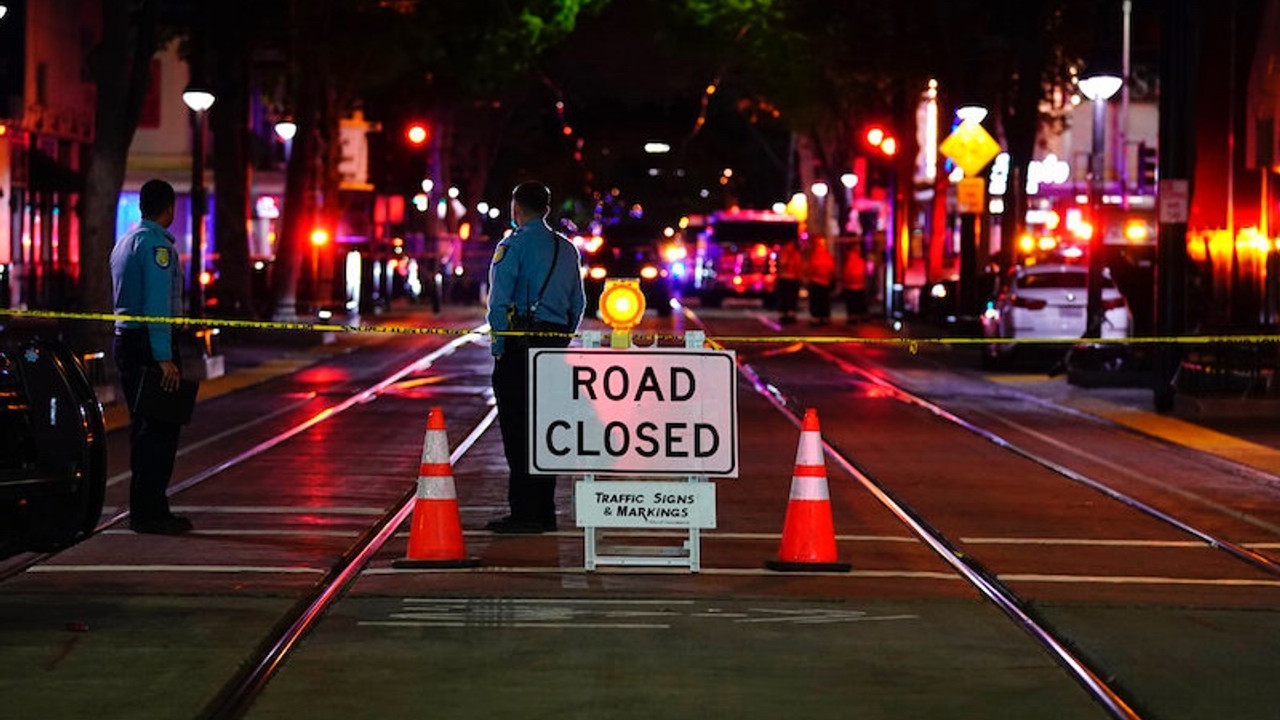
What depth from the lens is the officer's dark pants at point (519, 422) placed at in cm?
1435

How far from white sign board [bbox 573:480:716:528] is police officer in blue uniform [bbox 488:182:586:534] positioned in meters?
1.54

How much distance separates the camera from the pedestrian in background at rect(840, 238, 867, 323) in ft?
172

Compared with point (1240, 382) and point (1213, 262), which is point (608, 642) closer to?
point (1240, 382)

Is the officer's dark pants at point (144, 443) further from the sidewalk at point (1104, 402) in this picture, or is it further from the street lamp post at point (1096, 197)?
the street lamp post at point (1096, 197)

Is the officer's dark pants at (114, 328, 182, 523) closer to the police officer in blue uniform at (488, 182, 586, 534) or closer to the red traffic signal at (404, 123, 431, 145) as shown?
the police officer in blue uniform at (488, 182, 586, 534)

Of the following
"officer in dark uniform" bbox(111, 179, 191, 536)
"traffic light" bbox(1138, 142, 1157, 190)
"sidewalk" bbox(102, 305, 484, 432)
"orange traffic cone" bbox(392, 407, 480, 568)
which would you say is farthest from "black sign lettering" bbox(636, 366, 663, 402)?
"traffic light" bbox(1138, 142, 1157, 190)

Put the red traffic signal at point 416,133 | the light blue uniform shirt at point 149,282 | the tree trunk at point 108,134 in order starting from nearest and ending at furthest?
the light blue uniform shirt at point 149,282 → the tree trunk at point 108,134 → the red traffic signal at point 416,133

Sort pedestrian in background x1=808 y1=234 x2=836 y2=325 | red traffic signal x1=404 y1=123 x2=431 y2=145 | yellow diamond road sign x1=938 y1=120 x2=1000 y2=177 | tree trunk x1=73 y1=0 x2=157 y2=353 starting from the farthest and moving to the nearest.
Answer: red traffic signal x1=404 y1=123 x2=431 y2=145
pedestrian in background x1=808 y1=234 x2=836 y2=325
yellow diamond road sign x1=938 y1=120 x2=1000 y2=177
tree trunk x1=73 y1=0 x2=157 y2=353

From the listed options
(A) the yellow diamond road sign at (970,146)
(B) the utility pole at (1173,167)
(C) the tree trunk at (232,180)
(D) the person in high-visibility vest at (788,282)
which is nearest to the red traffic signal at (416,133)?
(D) the person in high-visibility vest at (788,282)

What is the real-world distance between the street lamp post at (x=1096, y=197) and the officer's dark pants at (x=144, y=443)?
20376mm

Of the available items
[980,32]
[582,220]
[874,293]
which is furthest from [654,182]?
[980,32]

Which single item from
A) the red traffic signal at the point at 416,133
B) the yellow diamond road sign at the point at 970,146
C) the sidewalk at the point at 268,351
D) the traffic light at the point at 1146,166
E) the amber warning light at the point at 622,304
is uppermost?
the red traffic signal at the point at 416,133

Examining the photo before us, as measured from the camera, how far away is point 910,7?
178 ft

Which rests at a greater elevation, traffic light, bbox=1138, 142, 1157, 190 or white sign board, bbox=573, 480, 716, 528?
traffic light, bbox=1138, 142, 1157, 190
